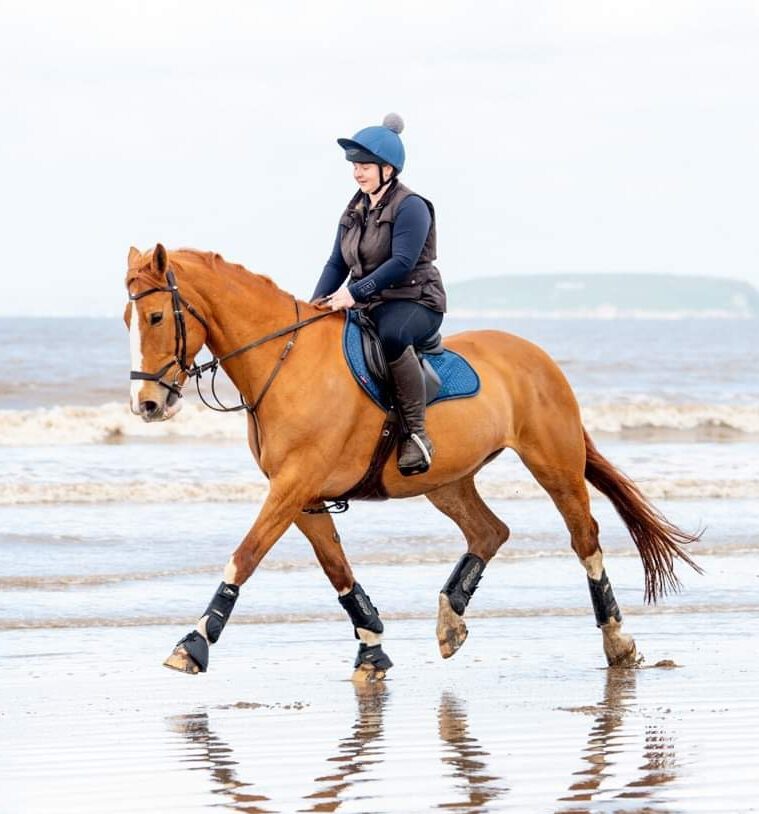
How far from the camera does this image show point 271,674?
775 centimetres

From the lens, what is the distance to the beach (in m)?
5.34

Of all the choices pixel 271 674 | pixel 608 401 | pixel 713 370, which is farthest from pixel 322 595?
pixel 713 370

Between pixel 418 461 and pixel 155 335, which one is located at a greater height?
pixel 155 335

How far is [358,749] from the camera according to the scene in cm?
591

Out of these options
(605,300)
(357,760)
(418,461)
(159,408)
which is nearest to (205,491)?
(418,461)

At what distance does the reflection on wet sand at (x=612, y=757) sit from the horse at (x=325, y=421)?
1318 mm

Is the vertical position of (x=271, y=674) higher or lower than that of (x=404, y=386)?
lower

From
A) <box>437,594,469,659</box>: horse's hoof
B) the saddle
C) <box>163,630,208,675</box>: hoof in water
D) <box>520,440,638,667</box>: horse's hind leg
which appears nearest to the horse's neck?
the saddle

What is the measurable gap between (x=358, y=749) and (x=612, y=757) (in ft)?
3.03

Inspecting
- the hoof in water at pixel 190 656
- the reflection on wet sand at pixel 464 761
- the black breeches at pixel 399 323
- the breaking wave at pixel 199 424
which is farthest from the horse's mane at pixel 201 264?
the breaking wave at pixel 199 424

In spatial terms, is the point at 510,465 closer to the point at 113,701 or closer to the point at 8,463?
the point at 8,463

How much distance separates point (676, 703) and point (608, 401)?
2799cm

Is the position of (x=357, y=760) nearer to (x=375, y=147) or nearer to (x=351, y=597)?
(x=351, y=597)

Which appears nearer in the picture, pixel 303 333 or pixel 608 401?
pixel 303 333
